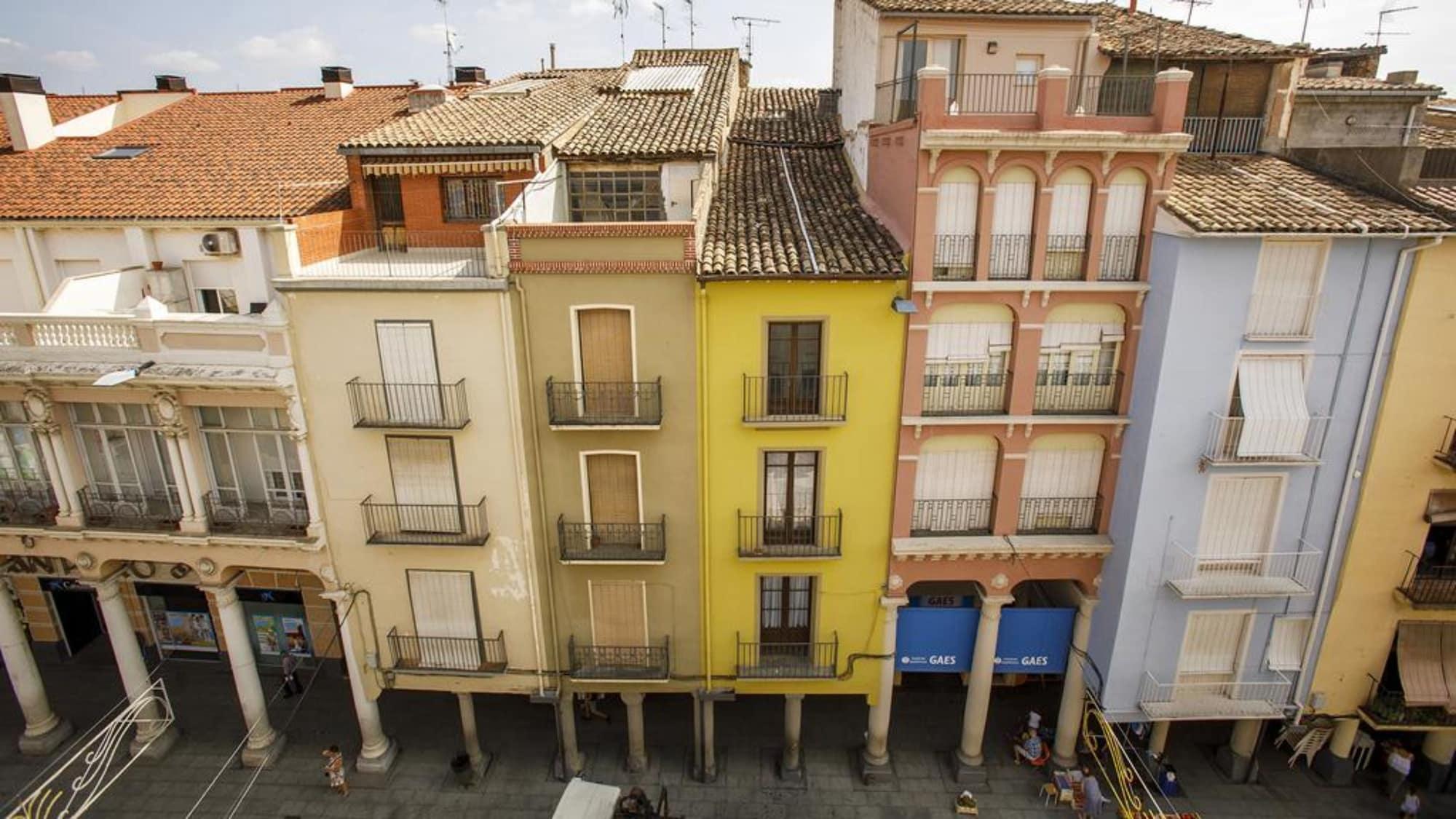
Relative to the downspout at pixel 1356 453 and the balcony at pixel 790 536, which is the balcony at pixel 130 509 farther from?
the downspout at pixel 1356 453

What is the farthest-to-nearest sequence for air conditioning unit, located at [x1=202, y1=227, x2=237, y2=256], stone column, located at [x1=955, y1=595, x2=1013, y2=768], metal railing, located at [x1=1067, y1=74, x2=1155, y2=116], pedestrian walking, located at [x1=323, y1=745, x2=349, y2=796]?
pedestrian walking, located at [x1=323, y1=745, x2=349, y2=796]
stone column, located at [x1=955, y1=595, x2=1013, y2=768]
air conditioning unit, located at [x1=202, y1=227, x2=237, y2=256]
metal railing, located at [x1=1067, y1=74, x2=1155, y2=116]

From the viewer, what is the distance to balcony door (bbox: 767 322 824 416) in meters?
19.7

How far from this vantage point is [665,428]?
65.6ft

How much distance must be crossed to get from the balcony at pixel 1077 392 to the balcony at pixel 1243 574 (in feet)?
13.8

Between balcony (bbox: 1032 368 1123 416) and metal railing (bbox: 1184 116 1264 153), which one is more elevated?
metal railing (bbox: 1184 116 1264 153)

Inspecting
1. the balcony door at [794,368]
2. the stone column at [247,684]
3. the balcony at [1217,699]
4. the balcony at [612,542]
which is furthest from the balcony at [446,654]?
the balcony at [1217,699]

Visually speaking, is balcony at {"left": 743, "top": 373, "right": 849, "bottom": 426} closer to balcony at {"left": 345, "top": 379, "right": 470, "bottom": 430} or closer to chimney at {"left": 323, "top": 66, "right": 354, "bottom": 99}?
balcony at {"left": 345, "top": 379, "right": 470, "bottom": 430}

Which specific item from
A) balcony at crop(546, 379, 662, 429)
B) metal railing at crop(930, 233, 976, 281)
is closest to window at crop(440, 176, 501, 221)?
balcony at crop(546, 379, 662, 429)

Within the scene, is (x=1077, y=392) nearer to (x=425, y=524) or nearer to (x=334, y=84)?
(x=425, y=524)

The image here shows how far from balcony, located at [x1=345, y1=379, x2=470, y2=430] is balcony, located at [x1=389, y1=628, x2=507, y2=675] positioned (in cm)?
668

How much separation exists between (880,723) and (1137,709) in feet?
24.1

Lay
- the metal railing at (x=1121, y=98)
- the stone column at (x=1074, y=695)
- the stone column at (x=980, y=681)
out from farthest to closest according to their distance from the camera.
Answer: the stone column at (x=1074, y=695) < the stone column at (x=980, y=681) < the metal railing at (x=1121, y=98)

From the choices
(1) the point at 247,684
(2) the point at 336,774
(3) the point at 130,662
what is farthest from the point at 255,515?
(2) the point at 336,774

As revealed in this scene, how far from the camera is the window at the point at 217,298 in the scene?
76.1ft
